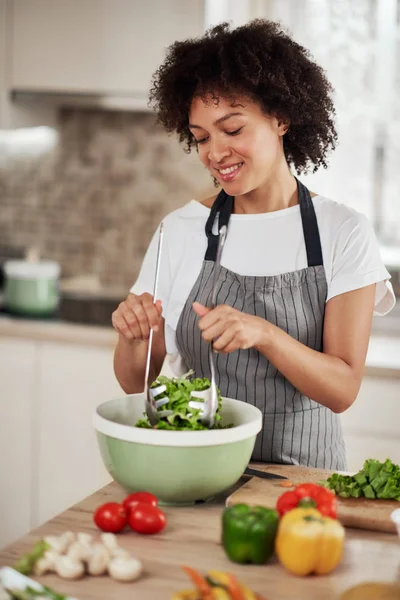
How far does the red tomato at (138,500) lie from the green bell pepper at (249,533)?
0.15 m

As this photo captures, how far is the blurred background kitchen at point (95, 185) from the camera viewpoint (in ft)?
9.25

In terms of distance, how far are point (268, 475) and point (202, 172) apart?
2.03 metres

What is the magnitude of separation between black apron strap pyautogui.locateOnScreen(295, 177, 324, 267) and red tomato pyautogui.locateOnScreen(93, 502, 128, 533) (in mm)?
699

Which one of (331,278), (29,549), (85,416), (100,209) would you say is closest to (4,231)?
(100,209)

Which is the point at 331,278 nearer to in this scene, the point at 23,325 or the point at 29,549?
the point at 29,549

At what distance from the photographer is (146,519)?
1.19 m

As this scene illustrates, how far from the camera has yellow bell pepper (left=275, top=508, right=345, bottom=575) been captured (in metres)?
1.06

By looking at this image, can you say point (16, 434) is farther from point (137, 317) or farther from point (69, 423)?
point (137, 317)

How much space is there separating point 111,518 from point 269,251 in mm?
731

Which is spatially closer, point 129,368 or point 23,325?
point 129,368

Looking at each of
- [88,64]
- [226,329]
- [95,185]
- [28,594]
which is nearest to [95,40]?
[88,64]

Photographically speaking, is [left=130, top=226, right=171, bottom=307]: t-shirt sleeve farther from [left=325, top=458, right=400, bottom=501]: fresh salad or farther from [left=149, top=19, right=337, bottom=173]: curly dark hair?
[left=325, top=458, right=400, bottom=501]: fresh salad

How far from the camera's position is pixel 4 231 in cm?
356

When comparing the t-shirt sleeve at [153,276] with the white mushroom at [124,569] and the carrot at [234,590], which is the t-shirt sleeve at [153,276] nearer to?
the white mushroom at [124,569]
